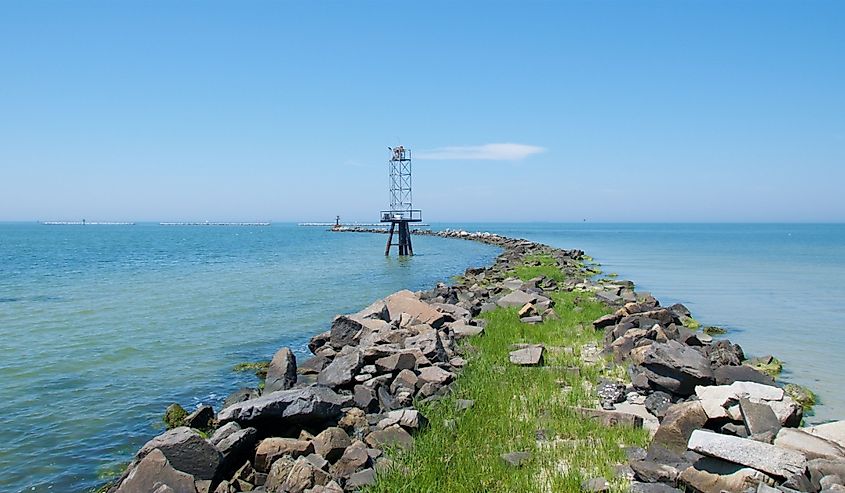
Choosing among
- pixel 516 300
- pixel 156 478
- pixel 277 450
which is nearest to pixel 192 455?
pixel 156 478

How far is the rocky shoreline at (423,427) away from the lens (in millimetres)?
6227

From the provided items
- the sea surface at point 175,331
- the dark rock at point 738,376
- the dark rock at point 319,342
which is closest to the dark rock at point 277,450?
the sea surface at point 175,331

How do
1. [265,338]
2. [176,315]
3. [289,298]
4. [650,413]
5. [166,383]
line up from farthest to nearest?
1. [289,298]
2. [176,315]
3. [265,338]
4. [166,383]
5. [650,413]

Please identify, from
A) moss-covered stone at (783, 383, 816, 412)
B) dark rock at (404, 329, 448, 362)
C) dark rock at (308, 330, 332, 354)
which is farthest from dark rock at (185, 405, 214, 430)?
moss-covered stone at (783, 383, 816, 412)

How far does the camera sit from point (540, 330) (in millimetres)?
15281

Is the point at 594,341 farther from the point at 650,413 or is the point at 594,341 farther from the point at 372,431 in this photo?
the point at 372,431

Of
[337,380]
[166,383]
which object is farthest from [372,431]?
[166,383]

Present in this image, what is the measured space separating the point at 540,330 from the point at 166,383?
27.9ft

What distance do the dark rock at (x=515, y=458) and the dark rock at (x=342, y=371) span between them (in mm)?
3983

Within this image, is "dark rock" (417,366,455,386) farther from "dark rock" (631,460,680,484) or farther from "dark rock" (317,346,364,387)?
"dark rock" (631,460,680,484)

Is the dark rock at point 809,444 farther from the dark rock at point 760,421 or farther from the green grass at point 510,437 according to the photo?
the green grass at point 510,437

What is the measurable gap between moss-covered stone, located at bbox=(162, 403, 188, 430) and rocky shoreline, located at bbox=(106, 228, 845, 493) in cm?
3

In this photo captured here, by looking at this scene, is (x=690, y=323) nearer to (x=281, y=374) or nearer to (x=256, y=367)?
(x=256, y=367)

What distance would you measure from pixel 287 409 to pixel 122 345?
34.9 ft
